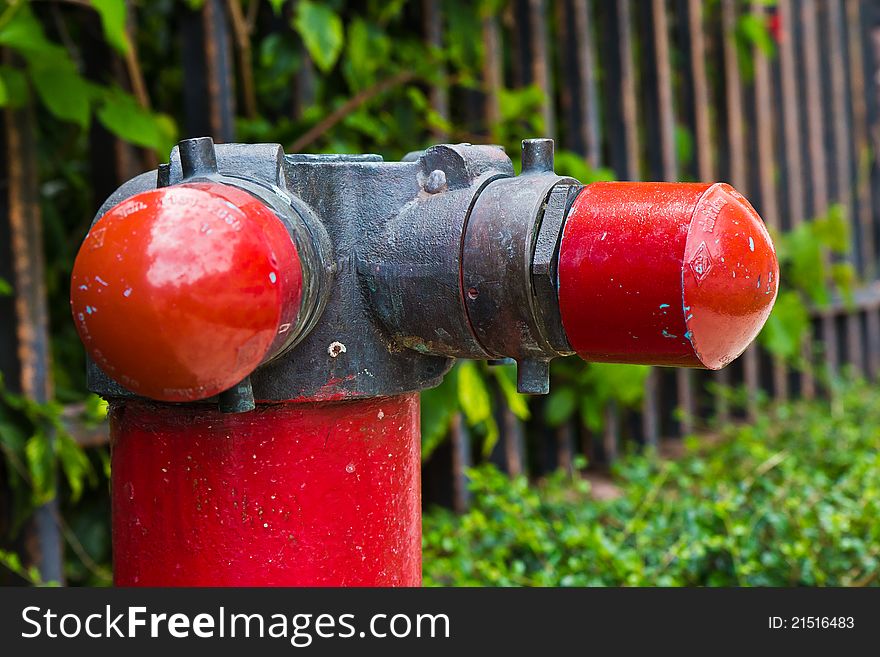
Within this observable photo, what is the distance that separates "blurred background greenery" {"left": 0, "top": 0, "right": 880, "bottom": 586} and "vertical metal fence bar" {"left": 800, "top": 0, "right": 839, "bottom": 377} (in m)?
0.14

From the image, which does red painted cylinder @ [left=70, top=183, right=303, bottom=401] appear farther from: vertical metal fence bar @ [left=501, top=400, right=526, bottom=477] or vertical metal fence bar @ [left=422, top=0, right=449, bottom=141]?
vertical metal fence bar @ [left=501, top=400, right=526, bottom=477]

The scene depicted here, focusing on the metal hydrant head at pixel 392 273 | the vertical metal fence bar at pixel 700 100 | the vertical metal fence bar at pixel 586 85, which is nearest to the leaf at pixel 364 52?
the vertical metal fence bar at pixel 586 85

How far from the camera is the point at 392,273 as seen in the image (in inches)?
35.9

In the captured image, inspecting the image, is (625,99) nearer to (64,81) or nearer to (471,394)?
(471,394)

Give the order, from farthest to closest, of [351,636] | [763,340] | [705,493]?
[763,340] < [705,493] < [351,636]

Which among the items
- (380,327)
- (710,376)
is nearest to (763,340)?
(710,376)

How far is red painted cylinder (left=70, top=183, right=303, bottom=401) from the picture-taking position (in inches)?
27.0

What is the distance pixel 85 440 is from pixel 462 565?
80 centimetres

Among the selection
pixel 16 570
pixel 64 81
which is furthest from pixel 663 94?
pixel 16 570

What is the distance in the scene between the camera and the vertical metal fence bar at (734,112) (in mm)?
3695

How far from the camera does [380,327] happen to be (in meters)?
0.93

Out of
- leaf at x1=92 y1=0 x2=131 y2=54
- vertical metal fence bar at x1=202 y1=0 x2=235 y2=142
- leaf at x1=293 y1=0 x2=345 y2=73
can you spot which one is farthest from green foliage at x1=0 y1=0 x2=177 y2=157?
leaf at x1=293 y1=0 x2=345 y2=73

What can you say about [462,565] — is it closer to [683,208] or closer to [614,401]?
[614,401]

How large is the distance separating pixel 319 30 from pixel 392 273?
4.63 feet
